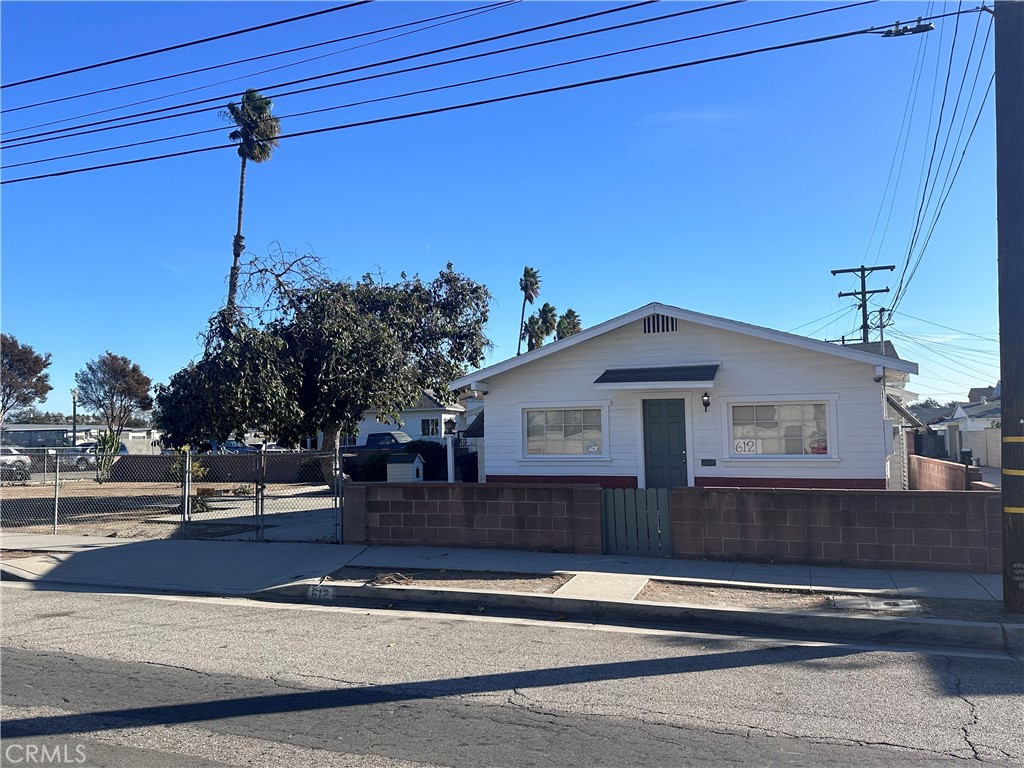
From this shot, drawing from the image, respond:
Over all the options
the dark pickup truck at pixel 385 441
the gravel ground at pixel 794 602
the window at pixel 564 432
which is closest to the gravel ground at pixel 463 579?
the gravel ground at pixel 794 602

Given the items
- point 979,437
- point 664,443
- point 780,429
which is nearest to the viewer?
point 780,429

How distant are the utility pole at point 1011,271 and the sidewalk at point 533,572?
822 mm

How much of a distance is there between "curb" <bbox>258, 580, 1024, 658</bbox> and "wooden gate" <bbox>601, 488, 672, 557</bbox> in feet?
8.95

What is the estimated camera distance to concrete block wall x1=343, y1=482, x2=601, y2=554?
1163 centimetres

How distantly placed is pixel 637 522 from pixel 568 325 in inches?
2050

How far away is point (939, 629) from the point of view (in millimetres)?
7480

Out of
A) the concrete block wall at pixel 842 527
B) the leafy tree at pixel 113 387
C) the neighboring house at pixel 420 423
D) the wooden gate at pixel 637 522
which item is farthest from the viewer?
the leafy tree at pixel 113 387

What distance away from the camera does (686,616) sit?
832cm

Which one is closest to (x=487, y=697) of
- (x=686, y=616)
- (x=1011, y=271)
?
(x=686, y=616)

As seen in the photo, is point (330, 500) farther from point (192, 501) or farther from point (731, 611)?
point (731, 611)

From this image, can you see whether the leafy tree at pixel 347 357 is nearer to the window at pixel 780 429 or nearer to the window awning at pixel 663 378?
the window awning at pixel 663 378

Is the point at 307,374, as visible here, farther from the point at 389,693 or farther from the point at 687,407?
the point at 389,693

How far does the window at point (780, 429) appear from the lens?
1417 cm

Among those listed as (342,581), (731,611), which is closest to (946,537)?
(731,611)
